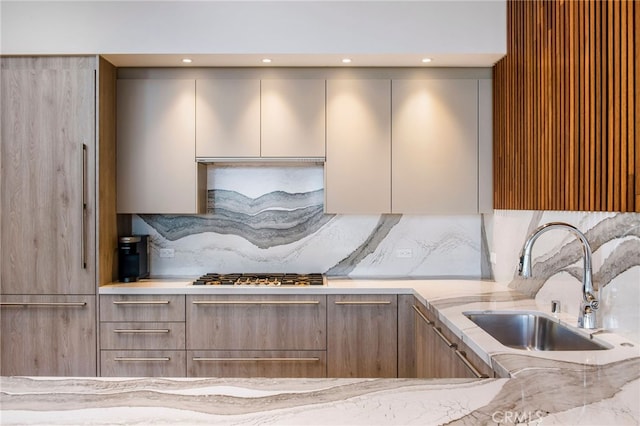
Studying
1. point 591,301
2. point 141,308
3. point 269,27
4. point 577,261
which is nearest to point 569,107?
point 577,261

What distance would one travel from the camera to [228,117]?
3.40m

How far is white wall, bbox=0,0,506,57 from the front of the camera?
10.3 feet

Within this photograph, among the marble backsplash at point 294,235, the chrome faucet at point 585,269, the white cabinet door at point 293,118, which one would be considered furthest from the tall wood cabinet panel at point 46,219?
the chrome faucet at point 585,269

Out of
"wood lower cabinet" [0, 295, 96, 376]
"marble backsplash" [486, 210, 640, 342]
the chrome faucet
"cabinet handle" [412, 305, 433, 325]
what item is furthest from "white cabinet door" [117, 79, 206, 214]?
the chrome faucet

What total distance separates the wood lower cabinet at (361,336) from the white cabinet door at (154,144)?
125 cm

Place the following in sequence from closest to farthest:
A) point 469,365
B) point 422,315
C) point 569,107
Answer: point 469,365 → point 569,107 → point 422,315

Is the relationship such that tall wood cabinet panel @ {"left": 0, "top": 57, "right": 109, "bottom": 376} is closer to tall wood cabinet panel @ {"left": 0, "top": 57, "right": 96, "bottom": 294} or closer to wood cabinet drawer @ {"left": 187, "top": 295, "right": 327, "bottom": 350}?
tall wood cabinet panel @ {"left": 0, "top": 57, "right": 96, "bottom": 294}

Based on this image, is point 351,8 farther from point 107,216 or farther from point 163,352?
point 163,352

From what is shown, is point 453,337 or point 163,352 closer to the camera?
point 453,337

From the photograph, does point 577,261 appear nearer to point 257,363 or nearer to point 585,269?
point 585,269

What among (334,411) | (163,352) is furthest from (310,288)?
(334,411)

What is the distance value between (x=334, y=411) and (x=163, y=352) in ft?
7.45

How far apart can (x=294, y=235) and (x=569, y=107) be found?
81.5 inches

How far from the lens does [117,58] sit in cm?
324
